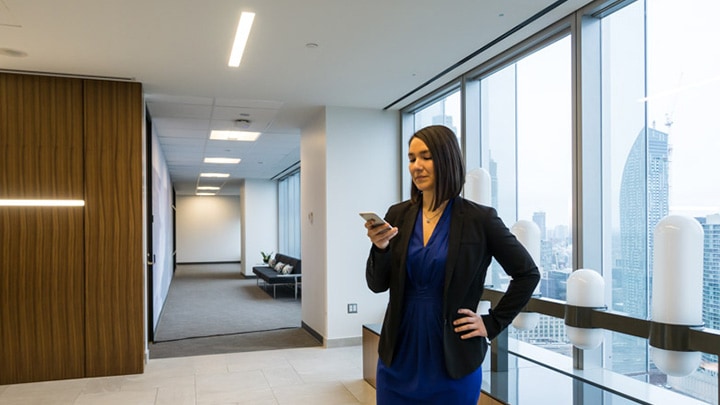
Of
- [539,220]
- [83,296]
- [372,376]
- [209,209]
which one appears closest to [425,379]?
[539,220]

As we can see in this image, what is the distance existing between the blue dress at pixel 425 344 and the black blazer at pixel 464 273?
0.02 metres

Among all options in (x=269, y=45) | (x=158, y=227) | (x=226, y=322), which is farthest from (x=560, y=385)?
(x=158, y=227)

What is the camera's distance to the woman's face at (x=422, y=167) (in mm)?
1470

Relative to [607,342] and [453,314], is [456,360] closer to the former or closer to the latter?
[453,314]

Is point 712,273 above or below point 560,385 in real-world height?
above

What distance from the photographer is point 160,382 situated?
449cm

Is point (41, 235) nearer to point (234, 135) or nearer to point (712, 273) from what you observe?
point (234, 135)

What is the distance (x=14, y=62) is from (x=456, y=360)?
4424 mm

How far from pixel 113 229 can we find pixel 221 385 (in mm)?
1712

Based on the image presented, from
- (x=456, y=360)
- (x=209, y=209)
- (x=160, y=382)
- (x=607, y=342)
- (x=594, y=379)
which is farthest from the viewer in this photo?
(x=209, y=209)

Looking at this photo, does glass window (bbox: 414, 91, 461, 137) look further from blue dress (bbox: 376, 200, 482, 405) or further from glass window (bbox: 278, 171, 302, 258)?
glass window (bbox: 278, 171, 302, 258)

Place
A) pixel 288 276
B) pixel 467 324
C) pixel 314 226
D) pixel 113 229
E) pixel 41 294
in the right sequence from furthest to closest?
pixel 288 276 → pixel 314 226 → pixel 113 229 → pixel 41 294 → pixel 467 324

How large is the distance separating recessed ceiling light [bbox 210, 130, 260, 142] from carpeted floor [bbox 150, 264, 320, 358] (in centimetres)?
266

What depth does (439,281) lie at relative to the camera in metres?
1.43
